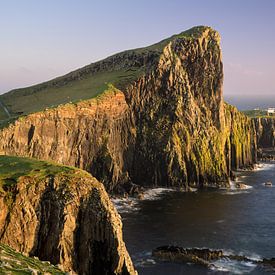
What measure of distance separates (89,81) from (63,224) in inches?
4150

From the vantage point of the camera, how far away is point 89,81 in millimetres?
156500

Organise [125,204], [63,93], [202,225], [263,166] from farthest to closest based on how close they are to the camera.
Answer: [263,166]
[63,93]
[125,204]
[202,225]

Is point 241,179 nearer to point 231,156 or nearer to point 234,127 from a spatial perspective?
point 231,156

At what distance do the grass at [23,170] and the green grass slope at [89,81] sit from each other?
194 ft

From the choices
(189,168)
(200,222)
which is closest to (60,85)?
(189,168)

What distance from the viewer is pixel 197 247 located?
79.1 meters

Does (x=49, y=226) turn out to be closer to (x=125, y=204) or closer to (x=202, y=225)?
(x=202, y=225)

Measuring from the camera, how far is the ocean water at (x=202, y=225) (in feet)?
A: 235

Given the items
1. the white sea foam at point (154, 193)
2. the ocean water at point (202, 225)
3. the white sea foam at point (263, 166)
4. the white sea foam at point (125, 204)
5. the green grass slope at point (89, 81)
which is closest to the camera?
the ocean water at point (202, 225)

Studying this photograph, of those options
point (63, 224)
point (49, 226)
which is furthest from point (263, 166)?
point (49, 226)

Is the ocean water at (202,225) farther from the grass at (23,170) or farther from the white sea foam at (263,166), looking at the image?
the white sea foam at (263,166)

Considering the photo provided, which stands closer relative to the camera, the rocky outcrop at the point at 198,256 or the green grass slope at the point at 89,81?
the rocky outcrop at the point at 198,256

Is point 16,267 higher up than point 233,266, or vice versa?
point 16,267

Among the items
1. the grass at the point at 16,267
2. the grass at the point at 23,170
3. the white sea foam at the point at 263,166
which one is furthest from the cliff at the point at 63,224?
the white sea foam at the point at 263,166
